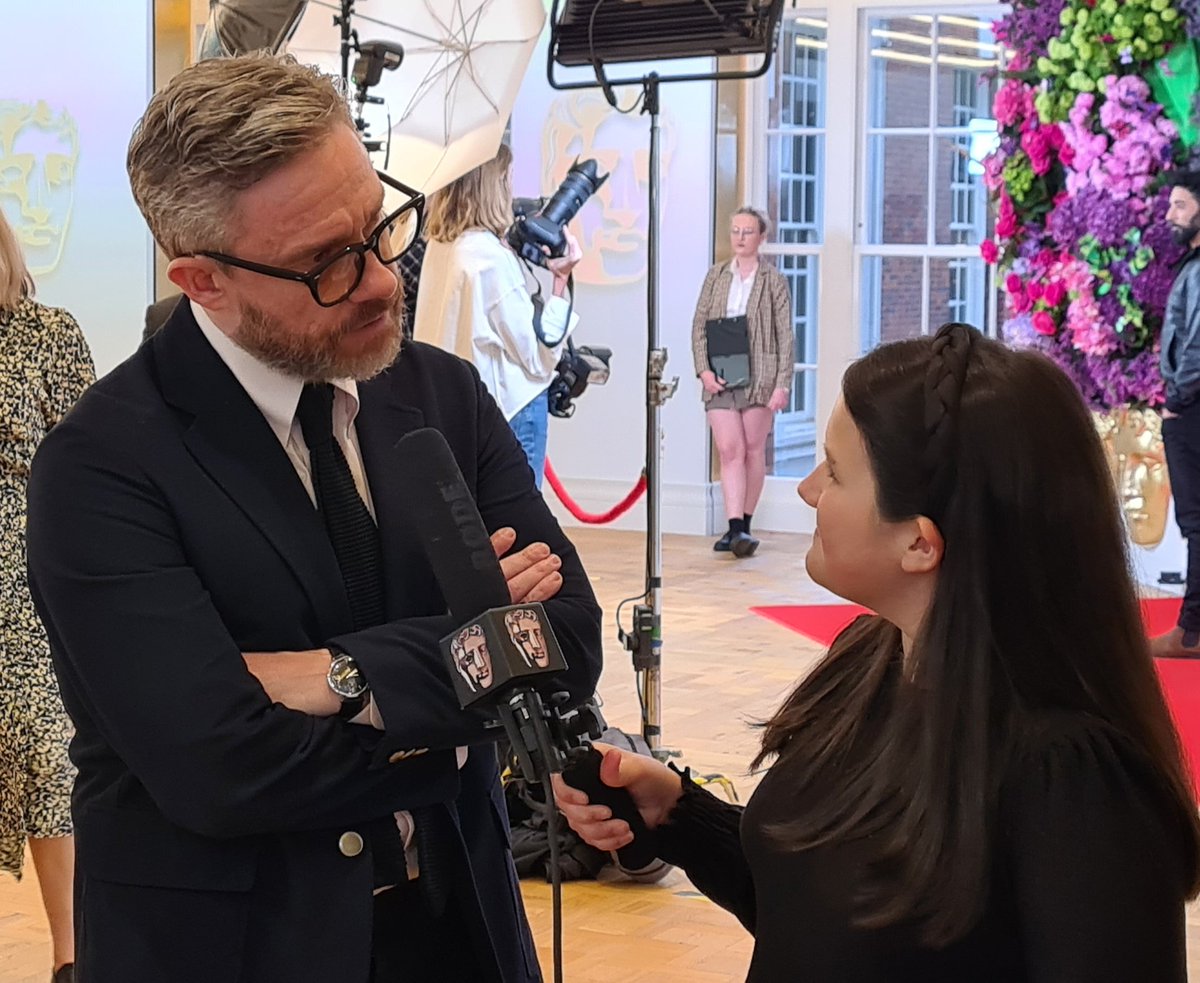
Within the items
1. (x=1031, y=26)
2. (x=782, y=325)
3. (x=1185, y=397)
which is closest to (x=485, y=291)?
(x=1185, y=397)

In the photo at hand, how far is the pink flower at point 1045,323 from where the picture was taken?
7258 mm

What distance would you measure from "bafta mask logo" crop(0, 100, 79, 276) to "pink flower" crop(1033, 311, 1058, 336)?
3.97m

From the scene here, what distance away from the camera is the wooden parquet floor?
3.63 metres

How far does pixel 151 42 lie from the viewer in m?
6.87

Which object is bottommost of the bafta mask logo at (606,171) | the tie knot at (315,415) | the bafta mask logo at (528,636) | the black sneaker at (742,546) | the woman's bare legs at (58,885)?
the black sneaker at (742,546)

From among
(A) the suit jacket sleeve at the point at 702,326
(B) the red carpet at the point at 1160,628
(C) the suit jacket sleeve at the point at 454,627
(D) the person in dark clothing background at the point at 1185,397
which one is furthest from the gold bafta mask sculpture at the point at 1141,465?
(C) the suit jacket sleeve at the point at 454,627

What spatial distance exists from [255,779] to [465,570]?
36 cm

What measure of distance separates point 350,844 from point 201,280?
1.76 ft

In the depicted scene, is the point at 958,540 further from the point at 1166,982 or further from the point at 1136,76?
the point at 1136,76

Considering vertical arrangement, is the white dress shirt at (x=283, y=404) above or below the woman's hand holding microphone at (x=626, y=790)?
above

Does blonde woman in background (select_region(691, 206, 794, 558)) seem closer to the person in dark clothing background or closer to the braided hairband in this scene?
the person in dark clothing background

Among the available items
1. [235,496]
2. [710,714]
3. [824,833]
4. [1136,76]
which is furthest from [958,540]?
[1136,76]

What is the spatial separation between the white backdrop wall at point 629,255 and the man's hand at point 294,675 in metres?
8.43

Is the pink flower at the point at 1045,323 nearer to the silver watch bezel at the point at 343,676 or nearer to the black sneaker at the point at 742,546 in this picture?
the black sneaker at the point at 742,546
